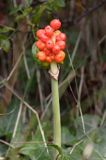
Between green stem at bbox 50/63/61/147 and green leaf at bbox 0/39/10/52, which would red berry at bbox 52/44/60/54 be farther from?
green leaf at bbox 0/39/10/52

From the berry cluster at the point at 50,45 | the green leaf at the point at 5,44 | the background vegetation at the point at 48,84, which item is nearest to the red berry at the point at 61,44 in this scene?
the berry cluster at the point at 50,45

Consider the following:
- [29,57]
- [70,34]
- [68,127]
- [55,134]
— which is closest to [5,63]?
[29,57]

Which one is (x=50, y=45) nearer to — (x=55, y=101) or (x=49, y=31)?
(x=49, y=31)

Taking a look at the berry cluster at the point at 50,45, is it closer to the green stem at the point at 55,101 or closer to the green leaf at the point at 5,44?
the green stem at the point at 55,101

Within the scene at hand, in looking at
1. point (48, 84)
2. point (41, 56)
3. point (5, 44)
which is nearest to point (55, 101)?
point (41, 56)

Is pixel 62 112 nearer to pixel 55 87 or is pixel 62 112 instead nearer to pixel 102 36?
pixel 102 36
